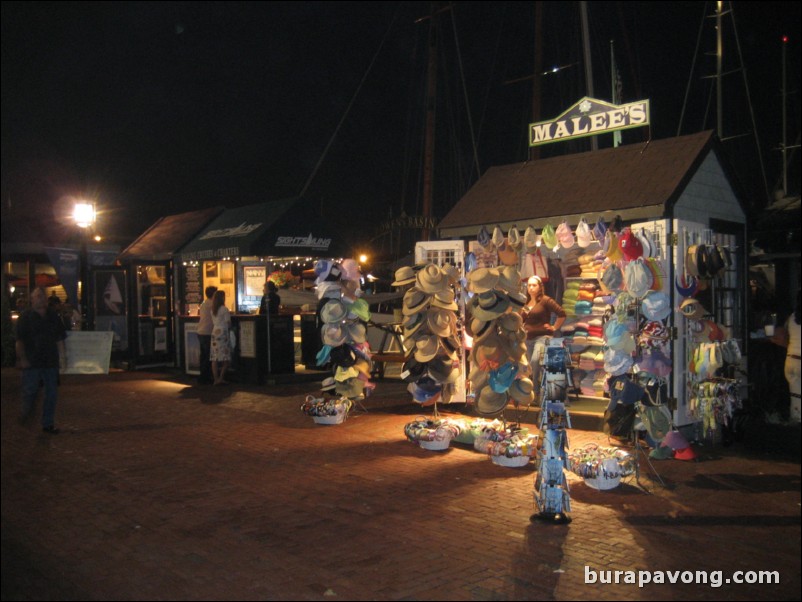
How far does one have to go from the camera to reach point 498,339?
800cm

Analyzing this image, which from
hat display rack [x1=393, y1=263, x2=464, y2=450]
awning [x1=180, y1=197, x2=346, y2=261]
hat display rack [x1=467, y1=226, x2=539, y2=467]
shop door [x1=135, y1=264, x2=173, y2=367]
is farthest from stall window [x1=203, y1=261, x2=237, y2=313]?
hat display rack [x1=467, y1=226, x2=539, y2=467]

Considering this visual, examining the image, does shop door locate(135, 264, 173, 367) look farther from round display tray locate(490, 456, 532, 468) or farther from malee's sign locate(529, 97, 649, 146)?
round display tray locate(490, 456, 532, 468)

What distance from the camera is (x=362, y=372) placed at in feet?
33.2

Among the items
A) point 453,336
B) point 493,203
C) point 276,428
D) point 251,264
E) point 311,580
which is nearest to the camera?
point 311,580

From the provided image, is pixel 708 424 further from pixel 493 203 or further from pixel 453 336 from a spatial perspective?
pixel 493 203

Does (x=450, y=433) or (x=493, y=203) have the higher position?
(x=493, y=203)

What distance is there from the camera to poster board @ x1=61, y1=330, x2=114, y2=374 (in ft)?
44.7

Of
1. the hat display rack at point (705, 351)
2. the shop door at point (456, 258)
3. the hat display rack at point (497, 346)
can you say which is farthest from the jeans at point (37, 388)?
the hat display rack at point (705, 351)

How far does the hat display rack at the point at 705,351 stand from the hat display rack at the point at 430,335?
8.91ft

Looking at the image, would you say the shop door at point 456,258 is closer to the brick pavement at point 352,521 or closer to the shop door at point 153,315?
the brick pavement at point 352,521

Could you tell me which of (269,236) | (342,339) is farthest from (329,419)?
(269,236)

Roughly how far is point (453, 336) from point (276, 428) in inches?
113

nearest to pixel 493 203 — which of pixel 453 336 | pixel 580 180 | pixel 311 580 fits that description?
pixel 580 180

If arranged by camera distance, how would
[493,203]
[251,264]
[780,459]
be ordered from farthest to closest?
[251,264] < [493,203] < [780,459]
